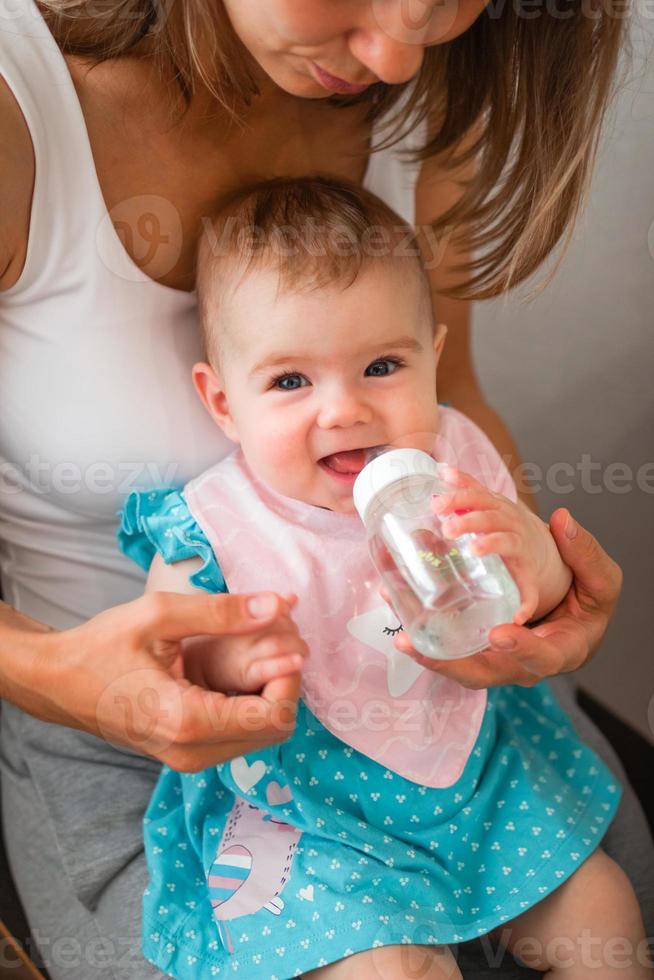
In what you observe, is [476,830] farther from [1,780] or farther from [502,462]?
[1,780]

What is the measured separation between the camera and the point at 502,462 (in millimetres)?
1117

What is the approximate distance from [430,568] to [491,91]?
56cm

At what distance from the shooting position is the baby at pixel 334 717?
89 cm

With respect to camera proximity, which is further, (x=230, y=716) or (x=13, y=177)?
(x=13, y=177)

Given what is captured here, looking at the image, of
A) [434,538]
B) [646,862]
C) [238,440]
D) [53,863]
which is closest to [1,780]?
[53,863]

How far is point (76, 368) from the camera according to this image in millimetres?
968

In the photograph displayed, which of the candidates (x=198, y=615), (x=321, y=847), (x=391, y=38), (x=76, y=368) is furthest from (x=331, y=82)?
(x=321, y=847)

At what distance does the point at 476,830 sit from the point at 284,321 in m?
0.52

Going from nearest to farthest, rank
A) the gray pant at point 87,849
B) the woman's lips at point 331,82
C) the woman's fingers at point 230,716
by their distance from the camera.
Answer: the woman's fingers at point 230,716 → the woman's lips at point 331,82 → the gray pant at point 87,849

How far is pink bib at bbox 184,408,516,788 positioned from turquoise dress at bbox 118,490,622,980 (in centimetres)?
2

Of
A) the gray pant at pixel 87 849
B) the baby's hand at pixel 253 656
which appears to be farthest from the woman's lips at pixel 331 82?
the gray pant at pixel 87 849

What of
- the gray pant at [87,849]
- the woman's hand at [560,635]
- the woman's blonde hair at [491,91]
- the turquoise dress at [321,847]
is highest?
the woman's blonde hair at [491,91]

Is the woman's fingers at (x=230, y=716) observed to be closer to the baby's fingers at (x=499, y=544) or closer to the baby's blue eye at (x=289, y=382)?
the baby's fingers at (x=499, y=544)

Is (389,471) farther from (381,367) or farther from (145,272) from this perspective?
(145,272)
